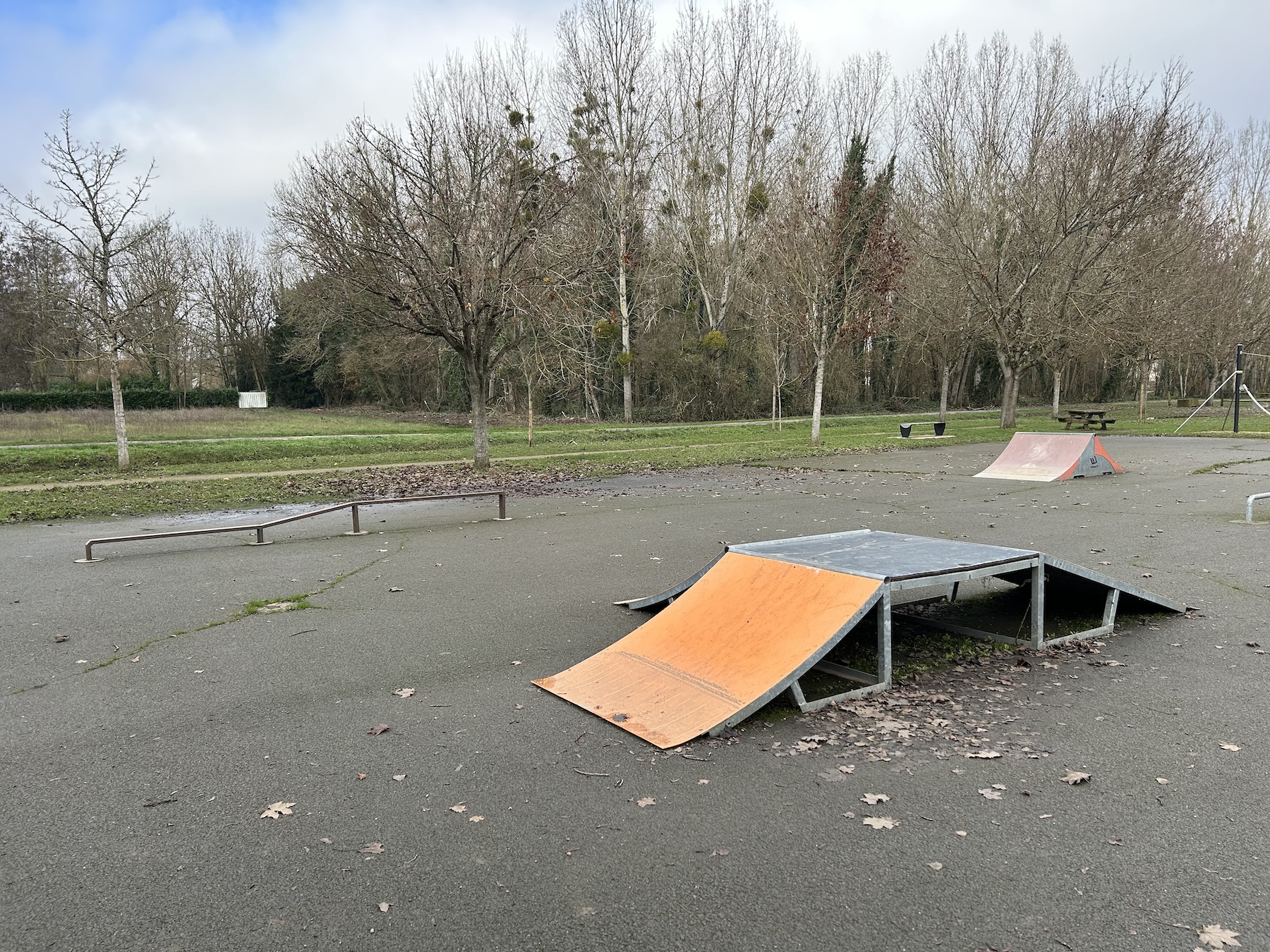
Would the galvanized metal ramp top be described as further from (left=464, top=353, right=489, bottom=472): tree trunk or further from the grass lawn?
(left=464, top=353, right=489, bottom=472): tree trunk

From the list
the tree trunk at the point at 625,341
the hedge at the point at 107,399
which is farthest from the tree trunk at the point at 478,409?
the hedge at the point at 107,399

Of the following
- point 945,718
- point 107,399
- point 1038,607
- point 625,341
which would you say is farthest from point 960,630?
point 107,399

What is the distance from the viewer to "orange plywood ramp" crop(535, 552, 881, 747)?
15.9 ft

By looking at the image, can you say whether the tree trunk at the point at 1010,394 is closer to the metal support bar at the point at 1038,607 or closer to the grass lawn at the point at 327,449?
the grass lawn at the point at 327,449

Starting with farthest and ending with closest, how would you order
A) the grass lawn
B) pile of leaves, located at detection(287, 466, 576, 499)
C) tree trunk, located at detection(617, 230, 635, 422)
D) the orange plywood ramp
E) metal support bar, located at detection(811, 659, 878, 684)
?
1. tree trunk, located at detection(617, 230, 635, 422)
2. pile of leaves, located at detection(287, 466, 576, 499)
3. the grass lawn
4. metal support bar, located at detection(811, 659, 878, 684)
5. the orange plywood ramp

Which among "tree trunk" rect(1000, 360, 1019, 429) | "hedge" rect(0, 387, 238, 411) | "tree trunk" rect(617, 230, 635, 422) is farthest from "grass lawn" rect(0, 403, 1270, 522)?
"hedge" rect(0, 387, 238, 411)

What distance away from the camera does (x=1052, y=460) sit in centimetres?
1703

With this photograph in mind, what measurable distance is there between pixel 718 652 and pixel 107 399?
46645 millimetres

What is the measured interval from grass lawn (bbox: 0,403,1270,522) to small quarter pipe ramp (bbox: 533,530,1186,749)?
35.9ft

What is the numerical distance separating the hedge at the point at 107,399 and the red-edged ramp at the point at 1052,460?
3910 cm

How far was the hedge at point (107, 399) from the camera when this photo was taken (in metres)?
39.9

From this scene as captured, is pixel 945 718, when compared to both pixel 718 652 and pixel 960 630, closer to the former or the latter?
pixel 718 652

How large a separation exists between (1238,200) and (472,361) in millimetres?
54406

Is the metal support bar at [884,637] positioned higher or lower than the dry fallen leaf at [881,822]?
higher
